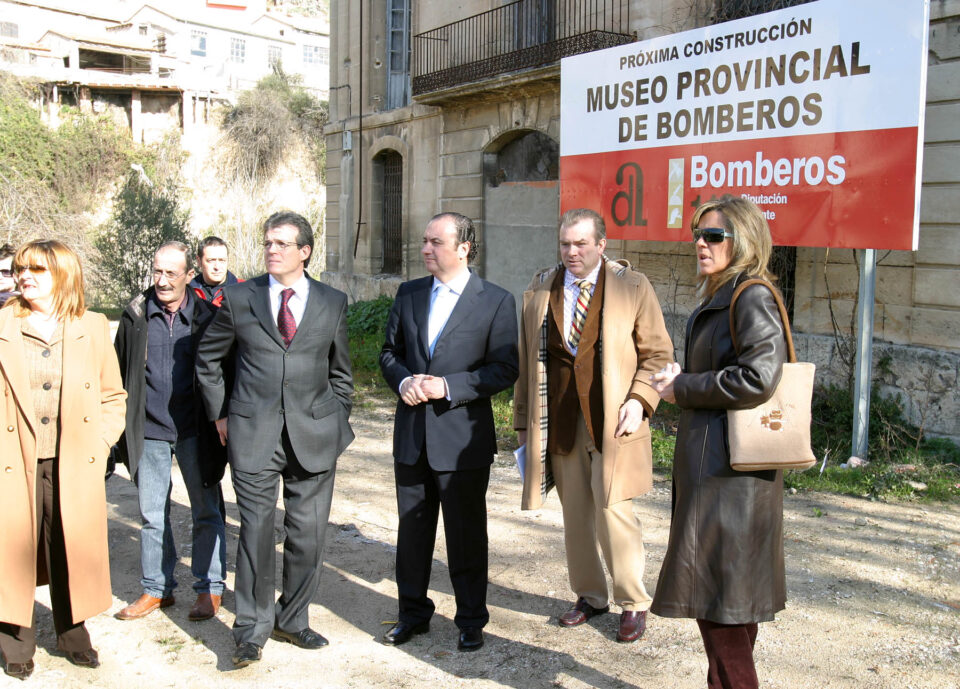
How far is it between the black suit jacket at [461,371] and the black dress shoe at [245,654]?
39.9 inches

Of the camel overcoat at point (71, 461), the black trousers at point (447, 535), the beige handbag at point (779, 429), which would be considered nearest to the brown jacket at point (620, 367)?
the black trousers at point (447, 535)

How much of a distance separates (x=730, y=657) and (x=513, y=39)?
1210cm

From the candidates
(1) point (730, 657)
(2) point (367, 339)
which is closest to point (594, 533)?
(1) point (730, 657)

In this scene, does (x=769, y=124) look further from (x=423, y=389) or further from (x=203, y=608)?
(x=203, y=608)

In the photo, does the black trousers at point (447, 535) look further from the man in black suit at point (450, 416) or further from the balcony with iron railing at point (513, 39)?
the balcony with iron railing at point (513, 39)

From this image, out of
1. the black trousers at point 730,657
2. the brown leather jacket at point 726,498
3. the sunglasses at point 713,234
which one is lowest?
the black trousers at point 730,657

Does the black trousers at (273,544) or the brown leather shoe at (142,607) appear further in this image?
the brown leather shoe at (142,607)

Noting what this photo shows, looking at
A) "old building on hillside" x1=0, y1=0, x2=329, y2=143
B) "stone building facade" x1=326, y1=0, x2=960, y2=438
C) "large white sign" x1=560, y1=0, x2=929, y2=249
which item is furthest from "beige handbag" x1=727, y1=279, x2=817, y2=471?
"old building on hillside" x1=0, y1=0, x2=329, y2=143

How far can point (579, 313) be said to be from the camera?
401 centimetres

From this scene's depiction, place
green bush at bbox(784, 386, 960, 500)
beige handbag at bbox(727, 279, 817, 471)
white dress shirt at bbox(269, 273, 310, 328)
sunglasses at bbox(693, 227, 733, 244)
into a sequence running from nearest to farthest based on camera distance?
beige handbag at bbox(727, 279, 817, 471) < sunglasses at bbox(693, 227, 733, 244) < white dress shirt at bbox(269, 273, 310, 328) < green bush at bbox(784, 386, 960, 500)

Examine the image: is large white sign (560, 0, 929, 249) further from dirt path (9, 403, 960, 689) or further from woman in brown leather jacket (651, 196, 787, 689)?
woman in brown leather jacket (651, 196, 787, 689)

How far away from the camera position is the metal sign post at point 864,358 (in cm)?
689

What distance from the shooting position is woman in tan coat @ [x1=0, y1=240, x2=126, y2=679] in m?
3.62

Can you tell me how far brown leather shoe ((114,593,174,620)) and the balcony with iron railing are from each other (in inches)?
342
